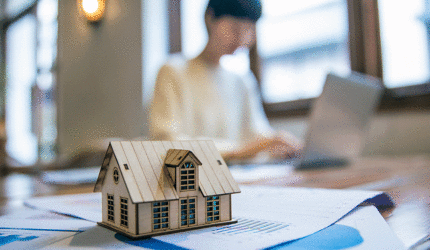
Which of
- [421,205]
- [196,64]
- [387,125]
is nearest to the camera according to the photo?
[421,205]

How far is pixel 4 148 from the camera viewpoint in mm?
3510

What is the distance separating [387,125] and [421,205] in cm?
153

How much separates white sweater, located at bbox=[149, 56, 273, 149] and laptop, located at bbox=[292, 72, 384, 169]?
0.44 metres

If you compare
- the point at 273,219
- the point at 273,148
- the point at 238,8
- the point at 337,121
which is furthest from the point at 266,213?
the point at 238,8

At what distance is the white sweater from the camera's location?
4.64 ft

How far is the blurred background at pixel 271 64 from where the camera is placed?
1.64 meters

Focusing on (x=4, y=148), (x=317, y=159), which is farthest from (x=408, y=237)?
(x=4, y=148)

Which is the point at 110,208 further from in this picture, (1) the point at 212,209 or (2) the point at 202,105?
(2) the point at 202,105

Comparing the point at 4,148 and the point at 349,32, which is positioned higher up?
the point at 349,32

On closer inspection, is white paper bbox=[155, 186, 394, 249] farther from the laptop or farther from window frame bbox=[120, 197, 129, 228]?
the laptop

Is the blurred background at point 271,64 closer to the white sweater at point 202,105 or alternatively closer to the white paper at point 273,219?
the white sweater at point 202,105

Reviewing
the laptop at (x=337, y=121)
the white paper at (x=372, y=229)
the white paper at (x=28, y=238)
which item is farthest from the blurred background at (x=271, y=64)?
the white paper at (x=372, y=229)

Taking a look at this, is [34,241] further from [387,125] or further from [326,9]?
[326,9]

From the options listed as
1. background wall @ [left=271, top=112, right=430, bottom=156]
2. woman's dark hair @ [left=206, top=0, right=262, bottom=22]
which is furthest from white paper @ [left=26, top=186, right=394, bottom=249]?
background wall @ [left=271, top=112, right=430, bottom=156]
